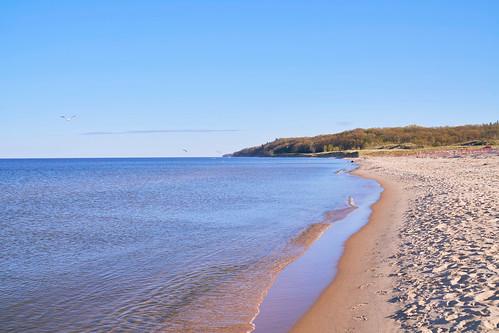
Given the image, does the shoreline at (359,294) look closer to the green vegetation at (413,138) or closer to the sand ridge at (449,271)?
the sand ridge at (449,271)

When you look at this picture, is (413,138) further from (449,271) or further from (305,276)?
(449,271)

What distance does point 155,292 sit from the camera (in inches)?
360

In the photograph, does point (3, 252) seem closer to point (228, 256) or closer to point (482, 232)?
point (228, 256)

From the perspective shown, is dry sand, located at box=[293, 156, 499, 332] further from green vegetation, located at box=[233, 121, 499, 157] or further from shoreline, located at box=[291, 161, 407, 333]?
green vegetation, located at box=[233, 121, 499, 157]

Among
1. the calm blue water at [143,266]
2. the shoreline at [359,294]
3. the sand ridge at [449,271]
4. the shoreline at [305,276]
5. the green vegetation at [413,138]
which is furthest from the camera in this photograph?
the green vegetation at [413,138]

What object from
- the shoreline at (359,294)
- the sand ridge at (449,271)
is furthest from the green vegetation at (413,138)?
the shoreline at (359,294)

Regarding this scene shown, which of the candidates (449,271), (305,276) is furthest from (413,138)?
(449,271)

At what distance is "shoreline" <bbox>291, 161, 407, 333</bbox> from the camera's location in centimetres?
684

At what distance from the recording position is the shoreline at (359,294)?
6.84 m

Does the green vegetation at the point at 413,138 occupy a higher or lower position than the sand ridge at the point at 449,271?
higher

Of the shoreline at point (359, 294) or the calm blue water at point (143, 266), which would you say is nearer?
the shoreline at point (359, 294)

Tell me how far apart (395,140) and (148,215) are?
170944 millimetres

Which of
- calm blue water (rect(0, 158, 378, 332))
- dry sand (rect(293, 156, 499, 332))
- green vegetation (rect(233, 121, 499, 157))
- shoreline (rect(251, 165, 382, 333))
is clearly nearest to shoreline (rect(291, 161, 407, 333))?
dry sand (rect(293, 156, 499, 332))

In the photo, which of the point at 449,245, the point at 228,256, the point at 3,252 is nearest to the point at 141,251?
the point at 228,256
